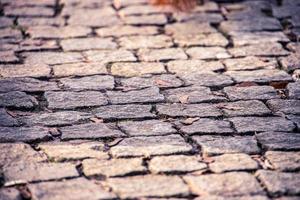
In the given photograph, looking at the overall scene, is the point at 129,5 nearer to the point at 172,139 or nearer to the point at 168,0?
the point at 168,0

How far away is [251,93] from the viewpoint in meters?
3.89

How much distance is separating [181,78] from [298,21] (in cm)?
183

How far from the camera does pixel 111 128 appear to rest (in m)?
3.38

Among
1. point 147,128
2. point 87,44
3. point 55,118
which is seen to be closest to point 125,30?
point 87,44

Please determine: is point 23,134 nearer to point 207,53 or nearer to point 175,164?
point 175,164

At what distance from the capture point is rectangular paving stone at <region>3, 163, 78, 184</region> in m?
2.82

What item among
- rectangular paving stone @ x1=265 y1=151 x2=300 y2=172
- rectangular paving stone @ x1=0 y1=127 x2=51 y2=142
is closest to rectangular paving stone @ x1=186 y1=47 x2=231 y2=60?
rectangular paving stone @ x1=265 y1=151 x2=300 y2=172

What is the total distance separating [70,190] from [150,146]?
2.04 feet

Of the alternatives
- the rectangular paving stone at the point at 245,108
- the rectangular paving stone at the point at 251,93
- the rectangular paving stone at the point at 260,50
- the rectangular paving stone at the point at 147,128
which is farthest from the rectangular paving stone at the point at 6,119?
the rectangular paving stone at the point at 260,50

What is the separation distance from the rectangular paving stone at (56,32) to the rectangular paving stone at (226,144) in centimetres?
216

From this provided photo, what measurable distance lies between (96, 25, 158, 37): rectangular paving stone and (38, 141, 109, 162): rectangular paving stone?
6.64 ft

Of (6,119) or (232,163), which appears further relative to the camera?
(6,119)

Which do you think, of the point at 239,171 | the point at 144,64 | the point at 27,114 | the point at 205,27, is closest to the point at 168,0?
the point at 205,27

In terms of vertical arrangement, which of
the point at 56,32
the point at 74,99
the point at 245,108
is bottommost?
the point at 245,108
